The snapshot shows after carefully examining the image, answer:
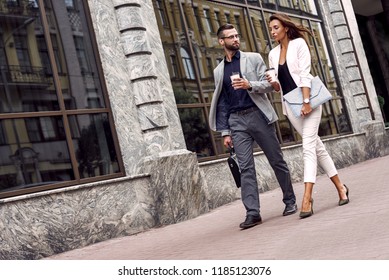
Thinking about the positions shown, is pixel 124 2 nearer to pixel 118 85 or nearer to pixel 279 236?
pixel 118 85

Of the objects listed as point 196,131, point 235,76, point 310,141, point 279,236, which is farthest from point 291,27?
point 196,131

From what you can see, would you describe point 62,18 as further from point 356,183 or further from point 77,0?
point 356,183

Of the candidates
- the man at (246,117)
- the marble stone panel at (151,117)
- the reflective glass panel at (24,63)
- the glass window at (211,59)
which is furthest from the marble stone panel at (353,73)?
the man at (246,117)

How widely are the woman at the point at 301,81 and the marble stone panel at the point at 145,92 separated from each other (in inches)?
132

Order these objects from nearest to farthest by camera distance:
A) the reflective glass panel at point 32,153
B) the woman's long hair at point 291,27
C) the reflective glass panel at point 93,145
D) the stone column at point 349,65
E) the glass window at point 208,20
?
1. the woman's long hair at point 291,27
2. the reflective glass panel at point 32,153
3. the reflective glass panel at point 93,145
4. the glass window at point 208,20
5. the stone column at point 349,65

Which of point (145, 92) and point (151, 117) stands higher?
point (145, 92)

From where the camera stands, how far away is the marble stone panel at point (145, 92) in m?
10.2

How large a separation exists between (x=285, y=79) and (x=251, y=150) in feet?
2.82

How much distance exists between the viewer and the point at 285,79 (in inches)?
279

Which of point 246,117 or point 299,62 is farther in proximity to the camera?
point 246,117

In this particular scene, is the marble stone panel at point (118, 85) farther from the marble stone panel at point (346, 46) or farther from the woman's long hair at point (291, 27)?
the marble stone panel at point (346, 46)

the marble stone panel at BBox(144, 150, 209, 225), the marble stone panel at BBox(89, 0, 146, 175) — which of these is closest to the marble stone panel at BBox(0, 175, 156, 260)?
the marble stone panel at BBox(144, 150, 209, 225)

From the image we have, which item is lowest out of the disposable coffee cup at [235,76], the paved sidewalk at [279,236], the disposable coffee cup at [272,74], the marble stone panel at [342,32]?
the paved sidewalk at [279,236]

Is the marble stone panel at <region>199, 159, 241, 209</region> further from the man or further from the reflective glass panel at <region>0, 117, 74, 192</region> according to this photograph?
the man
